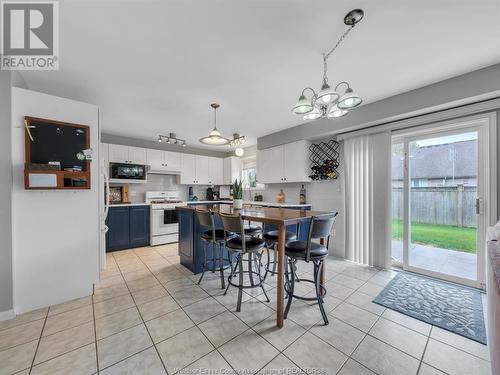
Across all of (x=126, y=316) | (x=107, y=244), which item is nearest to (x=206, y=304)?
(x=126, y=316)

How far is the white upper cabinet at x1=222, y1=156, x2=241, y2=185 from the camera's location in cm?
582

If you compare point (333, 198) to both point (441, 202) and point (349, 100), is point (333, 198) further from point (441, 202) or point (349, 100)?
point (349, 100)

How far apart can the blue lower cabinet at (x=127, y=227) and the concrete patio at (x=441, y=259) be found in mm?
4669

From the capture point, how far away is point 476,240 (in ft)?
8.07

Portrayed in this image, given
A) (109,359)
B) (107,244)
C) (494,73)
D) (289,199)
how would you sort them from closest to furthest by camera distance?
(109,359)
(494,73)
(107,244)
(289,199)

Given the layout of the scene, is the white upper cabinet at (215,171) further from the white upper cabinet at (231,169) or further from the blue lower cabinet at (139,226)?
the blue lower cabinet at (139,226)

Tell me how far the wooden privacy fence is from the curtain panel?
298 mm

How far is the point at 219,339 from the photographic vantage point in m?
1.60

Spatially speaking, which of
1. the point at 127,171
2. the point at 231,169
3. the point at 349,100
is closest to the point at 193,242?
the point at 349,100

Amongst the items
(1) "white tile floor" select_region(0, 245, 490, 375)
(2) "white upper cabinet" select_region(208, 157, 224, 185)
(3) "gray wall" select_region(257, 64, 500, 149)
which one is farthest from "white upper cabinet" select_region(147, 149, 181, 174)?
(3) "gray wall" select_region(257, 64, 500, 149)

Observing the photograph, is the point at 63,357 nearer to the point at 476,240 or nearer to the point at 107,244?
the point at 107,244

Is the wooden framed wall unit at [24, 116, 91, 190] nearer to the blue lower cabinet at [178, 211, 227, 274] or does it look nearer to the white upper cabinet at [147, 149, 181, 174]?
the blue lower cabinet at [178, 211, 227, 274]

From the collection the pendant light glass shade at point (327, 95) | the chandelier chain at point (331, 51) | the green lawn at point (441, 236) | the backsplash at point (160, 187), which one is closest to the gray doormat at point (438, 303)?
the green lawn at point (441, 236)

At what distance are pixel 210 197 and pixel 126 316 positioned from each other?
13.6ft
